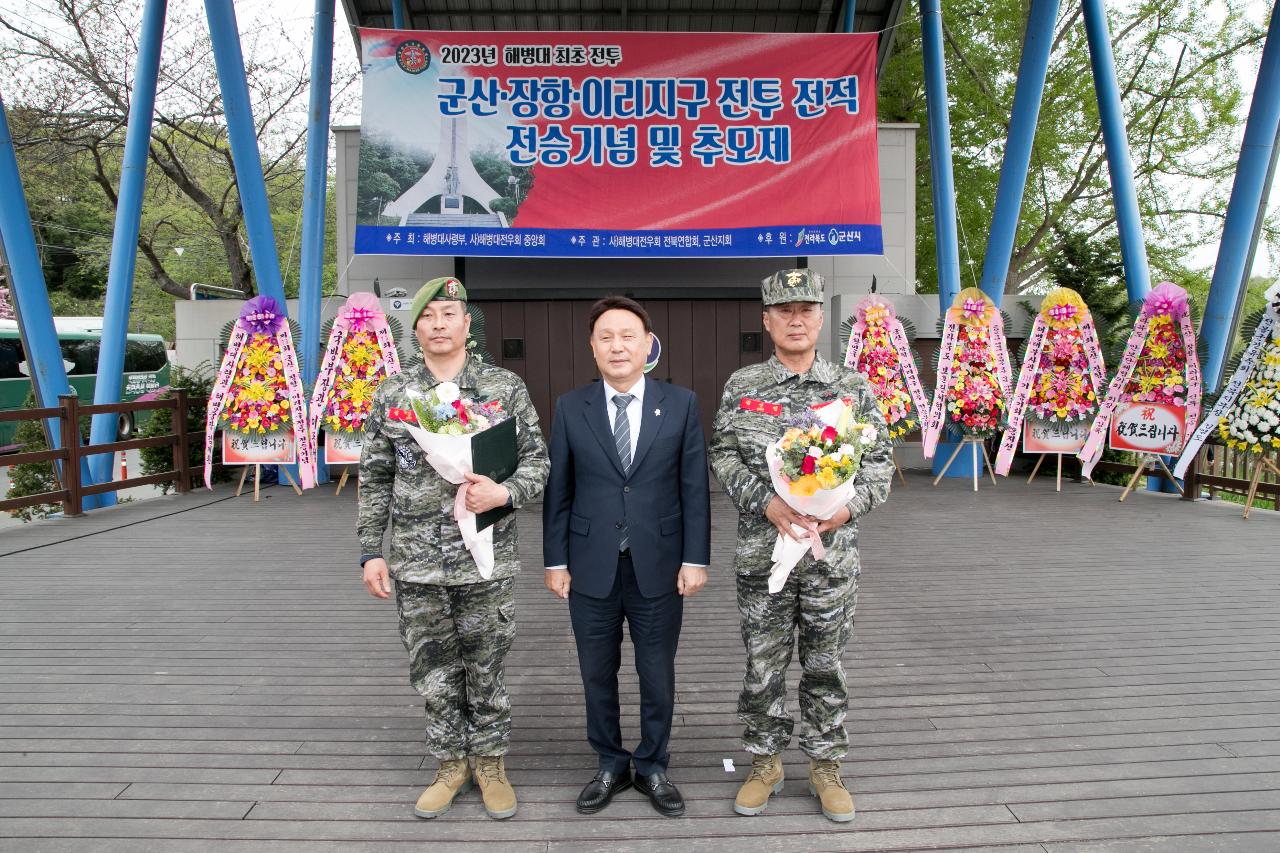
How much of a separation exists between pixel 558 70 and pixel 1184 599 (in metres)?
7.56

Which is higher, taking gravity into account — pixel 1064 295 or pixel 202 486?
pixel 1064 295

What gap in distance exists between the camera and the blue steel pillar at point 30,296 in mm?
7121

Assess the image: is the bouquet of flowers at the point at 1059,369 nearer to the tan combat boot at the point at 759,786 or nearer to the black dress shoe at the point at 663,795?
the tan combat boot at the point at 759,786

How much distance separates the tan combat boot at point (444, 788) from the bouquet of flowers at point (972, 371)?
6.99 metres

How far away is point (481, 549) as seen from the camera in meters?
2.40

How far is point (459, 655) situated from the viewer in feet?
8.47

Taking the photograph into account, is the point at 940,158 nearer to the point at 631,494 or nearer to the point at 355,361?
the point at 355,361

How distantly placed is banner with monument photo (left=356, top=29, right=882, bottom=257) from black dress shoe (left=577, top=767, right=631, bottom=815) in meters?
7.11

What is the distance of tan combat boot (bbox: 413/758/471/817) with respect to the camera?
2477 millimetres

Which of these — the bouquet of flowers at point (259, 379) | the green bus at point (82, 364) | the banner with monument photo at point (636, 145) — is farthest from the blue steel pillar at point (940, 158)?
the green bus at point (82, 364)

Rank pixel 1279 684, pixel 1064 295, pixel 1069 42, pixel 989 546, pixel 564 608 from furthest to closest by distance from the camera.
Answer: pixel 1069 42, pixel 1064 295, pixel 989 546, pixel 564 608, pixel 1279 684

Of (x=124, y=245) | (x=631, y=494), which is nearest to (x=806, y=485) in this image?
(x=631, y=494)

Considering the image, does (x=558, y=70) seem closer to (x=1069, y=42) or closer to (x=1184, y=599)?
(x=1184, y=599)

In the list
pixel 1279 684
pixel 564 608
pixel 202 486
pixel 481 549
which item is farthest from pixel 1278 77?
pixel 202 486
